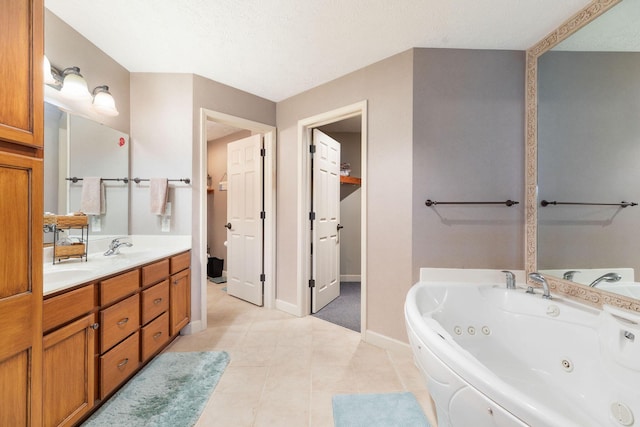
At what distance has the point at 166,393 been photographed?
1540 mm

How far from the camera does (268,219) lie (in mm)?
2863

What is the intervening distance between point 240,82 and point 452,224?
2.30 m

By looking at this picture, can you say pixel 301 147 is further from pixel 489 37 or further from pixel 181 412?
pixel 181 412

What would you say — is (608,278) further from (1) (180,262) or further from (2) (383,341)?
(1) (180,262)

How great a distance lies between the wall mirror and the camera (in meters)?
1.66

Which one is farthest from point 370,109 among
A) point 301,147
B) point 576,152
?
point 576,152

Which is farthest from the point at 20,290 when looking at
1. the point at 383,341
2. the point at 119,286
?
the point at 383,341

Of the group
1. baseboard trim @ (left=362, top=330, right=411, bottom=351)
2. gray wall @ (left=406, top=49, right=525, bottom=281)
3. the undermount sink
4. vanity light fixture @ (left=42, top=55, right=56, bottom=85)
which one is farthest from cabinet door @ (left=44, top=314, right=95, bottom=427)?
gray wall @ (left=406, top=49, right=525, bottom=281)

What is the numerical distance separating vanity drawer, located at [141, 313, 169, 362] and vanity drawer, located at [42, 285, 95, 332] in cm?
54

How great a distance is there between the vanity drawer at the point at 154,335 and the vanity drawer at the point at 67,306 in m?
0.54

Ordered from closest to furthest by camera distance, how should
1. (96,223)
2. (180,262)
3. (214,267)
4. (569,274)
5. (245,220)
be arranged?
1. (569,274)
2. (96,223)
3. (180,262)
4. (245,220)
5. (214,267)

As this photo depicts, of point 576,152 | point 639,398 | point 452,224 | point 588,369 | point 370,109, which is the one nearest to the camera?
point 639,398

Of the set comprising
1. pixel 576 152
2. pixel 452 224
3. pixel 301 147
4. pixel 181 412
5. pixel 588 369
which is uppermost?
pixel 301 147

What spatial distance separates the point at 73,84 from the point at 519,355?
336 cm
